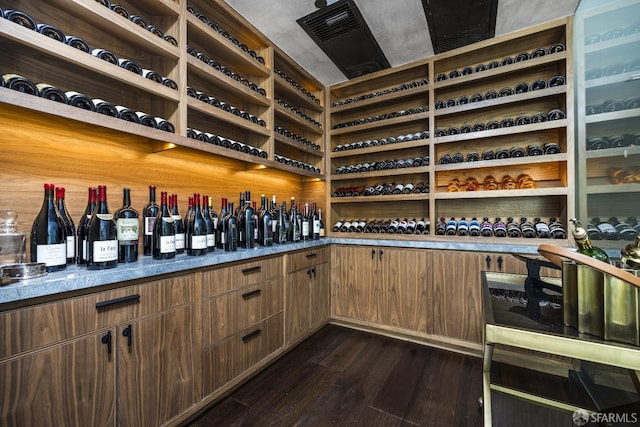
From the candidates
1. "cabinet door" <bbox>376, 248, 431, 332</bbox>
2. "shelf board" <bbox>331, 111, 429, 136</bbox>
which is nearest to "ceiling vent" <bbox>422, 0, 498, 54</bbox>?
"shelf board" <bbox>331, 111, 429, 136</bbox>

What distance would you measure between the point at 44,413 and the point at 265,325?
118 centimetres

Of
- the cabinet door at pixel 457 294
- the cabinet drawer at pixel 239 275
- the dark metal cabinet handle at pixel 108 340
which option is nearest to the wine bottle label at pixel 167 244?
the cabinet drawer at pixel 239 275

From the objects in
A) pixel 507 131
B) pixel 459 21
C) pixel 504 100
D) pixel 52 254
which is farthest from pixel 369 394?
pixel 459 21

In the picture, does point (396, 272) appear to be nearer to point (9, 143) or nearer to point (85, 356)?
point (85, 356)

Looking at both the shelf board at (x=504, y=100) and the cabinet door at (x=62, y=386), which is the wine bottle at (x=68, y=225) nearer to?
the cabinet door at (x=62, y=386)

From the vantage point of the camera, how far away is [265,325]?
1.98 m

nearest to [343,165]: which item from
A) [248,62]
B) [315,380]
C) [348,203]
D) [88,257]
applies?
[348,203]

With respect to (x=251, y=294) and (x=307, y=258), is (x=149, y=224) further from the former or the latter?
(x=307, y=258)

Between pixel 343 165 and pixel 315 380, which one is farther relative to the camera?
pixel 343 165

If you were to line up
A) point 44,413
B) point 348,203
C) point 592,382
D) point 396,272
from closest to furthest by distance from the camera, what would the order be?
point 44,413
point 592,382
point 396,272
point 348,203

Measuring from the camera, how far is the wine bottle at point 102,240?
1226 millimetres

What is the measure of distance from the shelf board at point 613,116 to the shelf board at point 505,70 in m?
0.57

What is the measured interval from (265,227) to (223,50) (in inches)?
56.9

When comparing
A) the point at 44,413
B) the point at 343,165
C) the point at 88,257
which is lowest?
the point at 44,413
